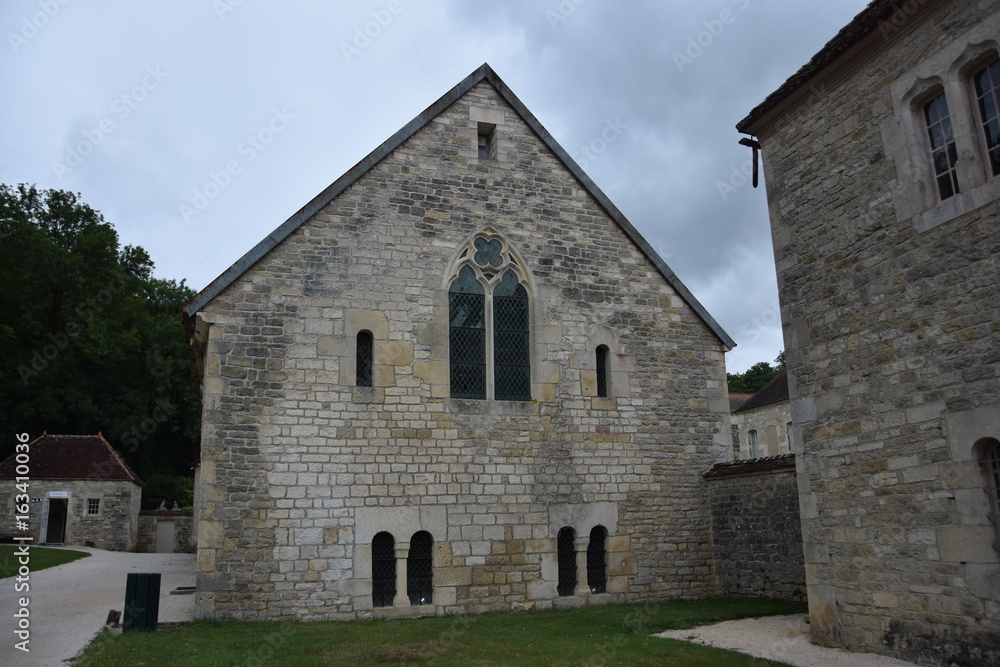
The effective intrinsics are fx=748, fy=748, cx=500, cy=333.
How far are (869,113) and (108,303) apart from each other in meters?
40.0

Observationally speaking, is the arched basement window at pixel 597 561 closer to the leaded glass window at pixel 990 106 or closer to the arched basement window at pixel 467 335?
the arched basement window at pixel 467 335

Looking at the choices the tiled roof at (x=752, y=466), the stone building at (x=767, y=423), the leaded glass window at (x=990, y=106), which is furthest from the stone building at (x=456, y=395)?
the stone building at (x=767, y=423)

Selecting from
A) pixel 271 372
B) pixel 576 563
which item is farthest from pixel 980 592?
pixel 271 372

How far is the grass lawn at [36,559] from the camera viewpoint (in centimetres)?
1738

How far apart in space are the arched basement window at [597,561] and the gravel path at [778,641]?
9.03ft

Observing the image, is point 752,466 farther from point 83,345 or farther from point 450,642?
point 83,345

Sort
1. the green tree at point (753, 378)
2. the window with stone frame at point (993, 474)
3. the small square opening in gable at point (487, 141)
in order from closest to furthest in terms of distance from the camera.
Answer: the window with stone frame at point (993, 474), the small square opening in gable at point (487, 141), the green tree at point (753, 378)

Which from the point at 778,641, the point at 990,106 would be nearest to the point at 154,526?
the point at 778,641

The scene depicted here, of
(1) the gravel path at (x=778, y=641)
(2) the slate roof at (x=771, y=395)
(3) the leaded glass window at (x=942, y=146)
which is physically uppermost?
(2) the slate roof at (x=771, y=395)

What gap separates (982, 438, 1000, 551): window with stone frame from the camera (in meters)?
6.93

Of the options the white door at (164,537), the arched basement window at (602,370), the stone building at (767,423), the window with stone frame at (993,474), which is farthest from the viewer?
the stone building at (767,423)

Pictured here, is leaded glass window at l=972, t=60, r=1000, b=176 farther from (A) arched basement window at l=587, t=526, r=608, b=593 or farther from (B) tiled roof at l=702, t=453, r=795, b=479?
(A) arched basement window at l=587, t=526, r=608, b=593

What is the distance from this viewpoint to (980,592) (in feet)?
22.6

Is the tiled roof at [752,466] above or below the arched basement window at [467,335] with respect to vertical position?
below
